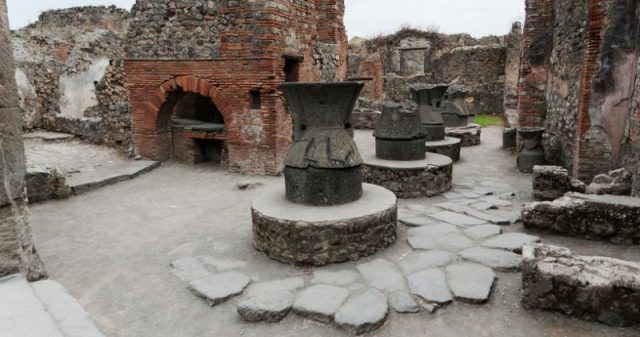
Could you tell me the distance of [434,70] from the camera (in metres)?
20.3

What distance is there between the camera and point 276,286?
11.6ft

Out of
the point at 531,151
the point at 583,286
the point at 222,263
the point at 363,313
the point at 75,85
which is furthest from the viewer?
the point at 75,85

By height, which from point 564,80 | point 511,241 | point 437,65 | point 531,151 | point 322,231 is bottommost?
point 511,241

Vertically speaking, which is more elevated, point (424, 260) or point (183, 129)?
point (183, 129)

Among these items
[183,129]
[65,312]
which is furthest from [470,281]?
[183,129]

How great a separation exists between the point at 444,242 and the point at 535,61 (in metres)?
6.16

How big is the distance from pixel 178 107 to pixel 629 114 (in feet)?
27.4

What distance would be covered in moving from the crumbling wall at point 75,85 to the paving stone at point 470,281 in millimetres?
7895

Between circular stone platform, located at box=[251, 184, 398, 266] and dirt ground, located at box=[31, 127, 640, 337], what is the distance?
0.49 ft

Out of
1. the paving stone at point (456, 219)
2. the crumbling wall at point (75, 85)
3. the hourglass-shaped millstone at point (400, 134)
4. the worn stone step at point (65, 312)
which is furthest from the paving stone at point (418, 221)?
the crumbling wall at point (75, 85)

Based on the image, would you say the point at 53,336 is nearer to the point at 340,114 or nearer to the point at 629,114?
the point at 340,114

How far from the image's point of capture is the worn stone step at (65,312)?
232 centimetres

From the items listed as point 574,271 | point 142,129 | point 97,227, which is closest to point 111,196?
point 97,227

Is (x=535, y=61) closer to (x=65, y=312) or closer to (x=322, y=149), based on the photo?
(x=322, y=149)
